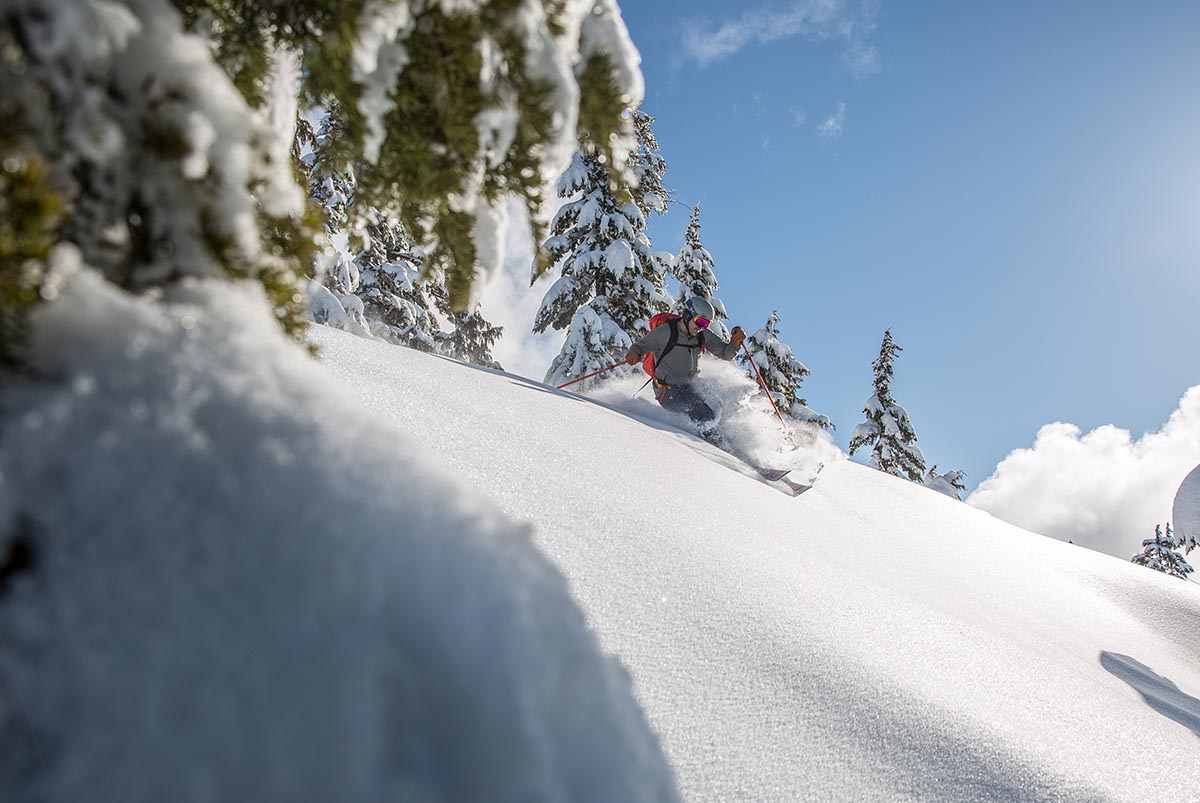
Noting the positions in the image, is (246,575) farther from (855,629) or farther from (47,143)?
(855,629)

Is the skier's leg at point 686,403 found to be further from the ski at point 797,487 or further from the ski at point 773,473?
the ski at point 797,487

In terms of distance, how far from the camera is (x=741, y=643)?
2141 mm

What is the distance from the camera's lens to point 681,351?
8.39 metres

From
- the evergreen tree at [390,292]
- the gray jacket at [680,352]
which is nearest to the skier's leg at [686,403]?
the gray jacket at [680,352]

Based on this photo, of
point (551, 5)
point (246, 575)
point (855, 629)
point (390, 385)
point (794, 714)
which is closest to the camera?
point (246, 575)

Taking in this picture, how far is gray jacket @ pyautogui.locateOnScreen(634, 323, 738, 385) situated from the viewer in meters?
8.38

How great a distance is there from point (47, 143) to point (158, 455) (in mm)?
447

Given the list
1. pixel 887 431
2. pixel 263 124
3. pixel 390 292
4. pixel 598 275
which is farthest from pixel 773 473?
pixel 887 431

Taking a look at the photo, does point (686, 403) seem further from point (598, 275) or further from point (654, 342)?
point (598, 275)

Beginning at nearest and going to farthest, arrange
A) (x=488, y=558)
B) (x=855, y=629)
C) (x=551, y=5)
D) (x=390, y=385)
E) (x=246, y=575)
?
(x=246, y=575) < (x=488, y=558) < (x=551, y=5) < (x=855, y=629) < (x=390, y=385)

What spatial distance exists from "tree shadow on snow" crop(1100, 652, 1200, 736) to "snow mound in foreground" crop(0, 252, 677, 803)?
13.9 feet

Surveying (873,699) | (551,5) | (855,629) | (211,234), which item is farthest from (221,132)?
(855,629)

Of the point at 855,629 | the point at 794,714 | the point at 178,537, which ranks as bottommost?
the point at 794,714

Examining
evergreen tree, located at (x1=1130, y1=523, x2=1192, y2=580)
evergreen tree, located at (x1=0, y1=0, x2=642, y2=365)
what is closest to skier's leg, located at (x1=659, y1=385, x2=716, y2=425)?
evergreen tree, located at (x1=0, y1=0, x2=642, y2=365)
